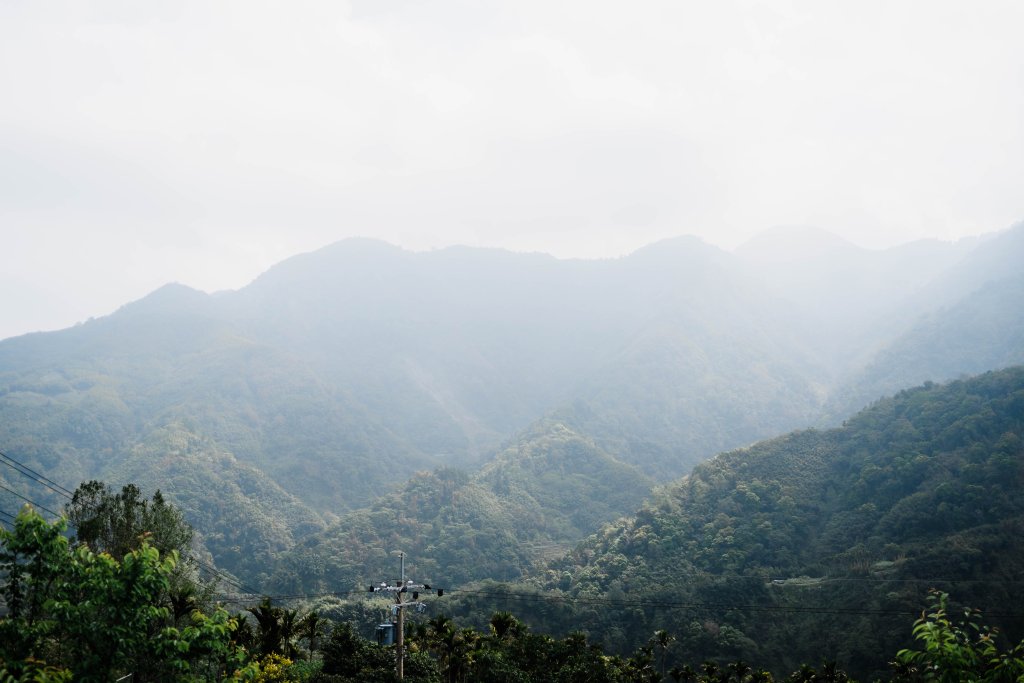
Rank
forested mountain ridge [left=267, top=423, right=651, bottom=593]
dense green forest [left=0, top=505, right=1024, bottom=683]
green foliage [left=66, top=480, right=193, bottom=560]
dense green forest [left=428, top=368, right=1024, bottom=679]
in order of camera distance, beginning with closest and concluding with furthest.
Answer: dense green forest [left=0, top=505, right=1024, bottom=683]
green foliage [left=66, top=480, right=193, bottom=560]
dense green forest [left=428, top=368, right=1024, bottom=679]
forested mountain ridge [left=267, top=423, right=651, bottom=593]

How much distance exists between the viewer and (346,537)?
13162cm

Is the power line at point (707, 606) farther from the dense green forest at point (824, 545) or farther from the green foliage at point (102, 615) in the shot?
the green foliage at point (102, 615)

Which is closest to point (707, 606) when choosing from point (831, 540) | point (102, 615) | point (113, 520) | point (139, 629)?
point (831, 540)

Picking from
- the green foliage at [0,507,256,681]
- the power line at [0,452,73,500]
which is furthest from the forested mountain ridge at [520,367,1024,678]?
the green foliage at [0,507,256,681]

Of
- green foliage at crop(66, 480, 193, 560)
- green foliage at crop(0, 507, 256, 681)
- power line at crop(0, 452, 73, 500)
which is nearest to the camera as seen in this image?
green foliage at crop(0, 507, 256, 681)

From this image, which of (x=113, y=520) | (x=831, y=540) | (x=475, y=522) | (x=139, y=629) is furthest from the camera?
(x=475, y=522)

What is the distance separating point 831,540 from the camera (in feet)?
326

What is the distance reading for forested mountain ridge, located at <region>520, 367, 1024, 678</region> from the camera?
237ft

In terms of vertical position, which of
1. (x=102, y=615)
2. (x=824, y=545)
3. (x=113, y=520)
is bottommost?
(x=824, y=545)

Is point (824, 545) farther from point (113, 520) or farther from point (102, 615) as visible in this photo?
point (102, 615)

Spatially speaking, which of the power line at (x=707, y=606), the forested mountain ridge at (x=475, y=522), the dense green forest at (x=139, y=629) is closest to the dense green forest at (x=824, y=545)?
the power line at (x=707, y=606)

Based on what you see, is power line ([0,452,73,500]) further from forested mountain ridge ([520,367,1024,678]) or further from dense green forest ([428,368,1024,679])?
forested mountain ridge ([520,367,1024,678])

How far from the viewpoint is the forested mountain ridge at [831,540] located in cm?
7225

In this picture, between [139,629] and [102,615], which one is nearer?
[139,629]
